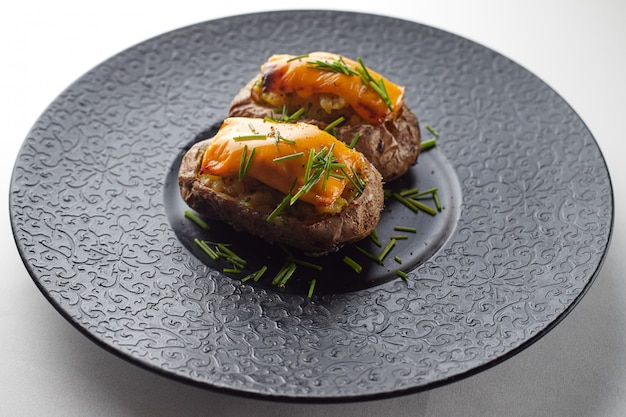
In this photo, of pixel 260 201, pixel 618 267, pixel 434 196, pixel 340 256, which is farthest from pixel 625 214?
pixel 260 201

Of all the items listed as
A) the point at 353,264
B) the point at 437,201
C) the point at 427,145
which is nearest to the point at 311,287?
the point at 353,264

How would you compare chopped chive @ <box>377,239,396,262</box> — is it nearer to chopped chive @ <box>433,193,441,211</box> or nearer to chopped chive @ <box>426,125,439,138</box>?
chopped chive @ <box>433,193,441,211</box>

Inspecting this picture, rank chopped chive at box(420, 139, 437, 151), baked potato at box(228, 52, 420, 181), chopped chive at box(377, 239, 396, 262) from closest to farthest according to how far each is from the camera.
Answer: chopped chive at box(377, 239, 396, 262) < baked potato at box(228, 52, 420, 181) < chopped chive at box(420, 139, 437, 151)

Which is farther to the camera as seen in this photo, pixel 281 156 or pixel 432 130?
pixel 432 130

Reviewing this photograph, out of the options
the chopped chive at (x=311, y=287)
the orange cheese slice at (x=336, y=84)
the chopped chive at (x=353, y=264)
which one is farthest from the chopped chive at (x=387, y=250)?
the orange cheese slice at (x=336, y=84)

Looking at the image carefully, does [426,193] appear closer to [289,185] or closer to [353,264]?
[353,264]

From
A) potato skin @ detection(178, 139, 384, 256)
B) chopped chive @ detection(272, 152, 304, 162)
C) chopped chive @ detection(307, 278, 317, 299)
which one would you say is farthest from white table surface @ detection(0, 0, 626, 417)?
chopped chive @ detection(272, 152, 304, 162)
